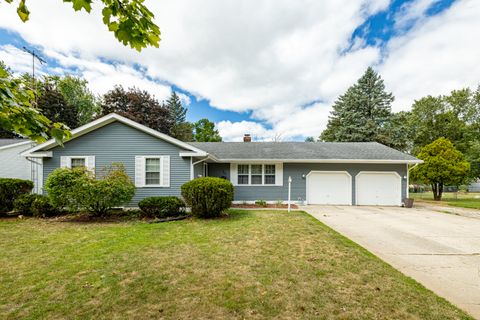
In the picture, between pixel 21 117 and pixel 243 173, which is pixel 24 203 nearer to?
pixel 21 117

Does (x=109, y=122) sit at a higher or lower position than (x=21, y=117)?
higher

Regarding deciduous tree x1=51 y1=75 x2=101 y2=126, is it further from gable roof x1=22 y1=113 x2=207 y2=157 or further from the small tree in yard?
the small tree in yard

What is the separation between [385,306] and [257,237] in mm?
3411

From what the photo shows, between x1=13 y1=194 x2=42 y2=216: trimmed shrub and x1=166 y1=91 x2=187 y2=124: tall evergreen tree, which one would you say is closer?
x1=13 y1=194 x2=42 y2=216: trimmed shrub

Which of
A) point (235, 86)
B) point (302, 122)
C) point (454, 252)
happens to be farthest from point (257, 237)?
point (302, 122)

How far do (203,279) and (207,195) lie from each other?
458 centimetres

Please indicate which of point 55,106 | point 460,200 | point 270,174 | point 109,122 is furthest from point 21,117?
point 55,106

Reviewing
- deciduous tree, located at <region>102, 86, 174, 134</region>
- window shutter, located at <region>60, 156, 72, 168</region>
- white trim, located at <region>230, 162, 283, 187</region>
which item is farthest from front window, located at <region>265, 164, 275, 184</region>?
deciduous tree, located at <region>102, 86, 174, 134</region>

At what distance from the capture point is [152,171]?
10.0m

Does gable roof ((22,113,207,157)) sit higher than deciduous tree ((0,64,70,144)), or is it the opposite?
gable roof ((22,113,207,157))

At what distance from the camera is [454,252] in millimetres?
4875

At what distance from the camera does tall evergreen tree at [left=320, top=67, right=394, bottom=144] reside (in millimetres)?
27562

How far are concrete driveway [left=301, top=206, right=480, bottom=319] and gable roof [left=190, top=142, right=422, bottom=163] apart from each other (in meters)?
4.05

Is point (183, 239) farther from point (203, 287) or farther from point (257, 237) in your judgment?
point (203, 287)
